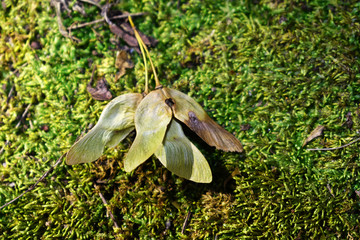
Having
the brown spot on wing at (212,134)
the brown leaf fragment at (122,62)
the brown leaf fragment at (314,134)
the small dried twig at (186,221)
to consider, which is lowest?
the small dried twig at (186,221)

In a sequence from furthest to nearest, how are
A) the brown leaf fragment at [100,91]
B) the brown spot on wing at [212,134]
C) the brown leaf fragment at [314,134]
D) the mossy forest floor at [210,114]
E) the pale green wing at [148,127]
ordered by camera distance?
the brown leaf fragment at [100,91] < the brown leaf fragment at [314,134] < the mossy forest floor at [210,114] < the brown spot on wing at [212,134] < the pale green wing at [148,127]

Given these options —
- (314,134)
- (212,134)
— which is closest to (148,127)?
(212,134)

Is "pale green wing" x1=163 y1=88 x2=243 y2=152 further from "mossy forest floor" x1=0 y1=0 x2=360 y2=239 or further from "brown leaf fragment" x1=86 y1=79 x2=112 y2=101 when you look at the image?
"brown leaf fragment" x1=86 y1=79 x2=112 y2=101

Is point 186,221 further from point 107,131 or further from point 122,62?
point 122,62

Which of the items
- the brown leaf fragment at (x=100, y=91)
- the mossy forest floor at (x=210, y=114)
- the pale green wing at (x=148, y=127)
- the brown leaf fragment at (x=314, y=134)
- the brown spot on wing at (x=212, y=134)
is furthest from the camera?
the brown leaf fragment at (x=100, y=91)

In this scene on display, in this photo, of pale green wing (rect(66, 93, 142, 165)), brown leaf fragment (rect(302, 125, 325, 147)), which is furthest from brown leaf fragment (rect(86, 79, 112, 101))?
brown leaf fragment (rect(302, 125, 325, 147))

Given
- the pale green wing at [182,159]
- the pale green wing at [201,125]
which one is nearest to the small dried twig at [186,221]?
the pale green wing at [182,159]

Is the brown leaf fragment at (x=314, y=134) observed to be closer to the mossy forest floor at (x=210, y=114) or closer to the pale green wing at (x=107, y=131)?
the mossy forest floor at (x=210, y=114)
